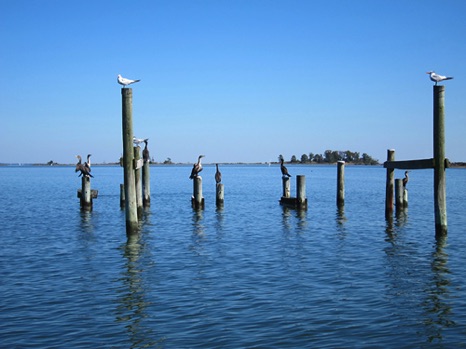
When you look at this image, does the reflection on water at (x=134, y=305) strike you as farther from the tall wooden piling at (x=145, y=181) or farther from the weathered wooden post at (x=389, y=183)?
the tall wooden piling at (x=145, y=181)

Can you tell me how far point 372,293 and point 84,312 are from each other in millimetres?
5481

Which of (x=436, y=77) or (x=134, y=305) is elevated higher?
(x=436, y=77)

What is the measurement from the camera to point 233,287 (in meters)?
11.6

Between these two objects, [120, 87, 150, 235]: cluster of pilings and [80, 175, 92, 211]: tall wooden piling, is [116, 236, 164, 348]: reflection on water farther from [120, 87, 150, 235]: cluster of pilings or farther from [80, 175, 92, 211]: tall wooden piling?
[80, 175, 92, 211]: tall wooden piling

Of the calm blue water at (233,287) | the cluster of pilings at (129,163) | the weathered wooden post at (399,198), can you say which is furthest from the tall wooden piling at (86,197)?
the weathered wooden post at (399,198)

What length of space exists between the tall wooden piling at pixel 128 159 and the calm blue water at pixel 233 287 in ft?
2.91

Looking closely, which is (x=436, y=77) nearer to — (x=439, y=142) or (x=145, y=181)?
(x=439, y=142)


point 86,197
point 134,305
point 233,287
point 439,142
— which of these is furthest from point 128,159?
point 86,197

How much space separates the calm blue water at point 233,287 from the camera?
341 inches

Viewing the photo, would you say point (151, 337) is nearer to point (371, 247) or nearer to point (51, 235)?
point (371, 247)

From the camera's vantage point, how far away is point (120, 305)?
10.4 m

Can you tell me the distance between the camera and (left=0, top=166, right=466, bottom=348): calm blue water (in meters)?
8.67

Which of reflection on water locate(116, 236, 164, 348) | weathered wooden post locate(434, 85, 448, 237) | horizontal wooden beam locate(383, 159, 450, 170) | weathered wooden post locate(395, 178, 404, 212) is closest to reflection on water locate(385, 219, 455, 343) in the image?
weathered wooden post locate(434, 85, 448, 237)

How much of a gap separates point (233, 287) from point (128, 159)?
6823 millimetres
